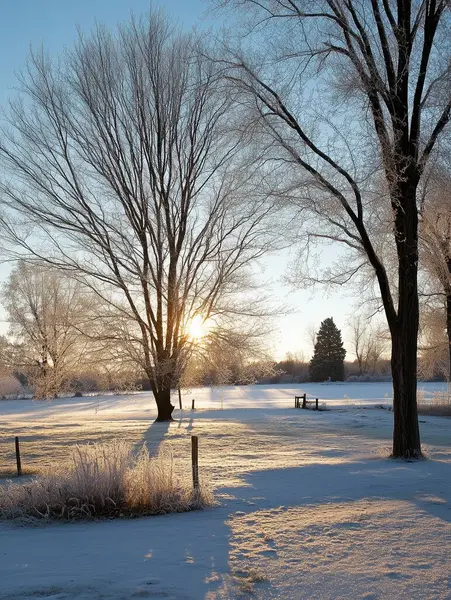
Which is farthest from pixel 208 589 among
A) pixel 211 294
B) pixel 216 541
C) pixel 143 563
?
pixel 211 294

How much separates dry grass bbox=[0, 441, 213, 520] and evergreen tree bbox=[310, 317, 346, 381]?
61.4m

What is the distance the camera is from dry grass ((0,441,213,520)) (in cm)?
640

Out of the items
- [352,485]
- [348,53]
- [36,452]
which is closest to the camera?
[352,485]

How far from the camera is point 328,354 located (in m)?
67.5

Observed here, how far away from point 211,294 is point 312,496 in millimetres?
13773

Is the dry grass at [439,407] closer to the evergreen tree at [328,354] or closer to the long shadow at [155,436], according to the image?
the long shadow at [155,436]

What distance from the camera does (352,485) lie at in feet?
26.2

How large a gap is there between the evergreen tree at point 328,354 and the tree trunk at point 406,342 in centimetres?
5662

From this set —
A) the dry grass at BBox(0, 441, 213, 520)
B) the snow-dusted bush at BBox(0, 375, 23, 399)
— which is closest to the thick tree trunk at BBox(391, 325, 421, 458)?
the dry grass at BBox(0, 441, 213, 520)

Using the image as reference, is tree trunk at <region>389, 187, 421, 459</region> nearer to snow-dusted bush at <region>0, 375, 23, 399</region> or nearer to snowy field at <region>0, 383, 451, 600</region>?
snowy field at <region>0, 383, 451, 600</region>

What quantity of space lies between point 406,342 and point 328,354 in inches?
2273

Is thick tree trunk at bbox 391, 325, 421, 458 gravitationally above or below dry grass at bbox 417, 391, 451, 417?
above

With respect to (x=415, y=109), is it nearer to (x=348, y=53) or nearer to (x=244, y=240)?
(x=348, y=53)

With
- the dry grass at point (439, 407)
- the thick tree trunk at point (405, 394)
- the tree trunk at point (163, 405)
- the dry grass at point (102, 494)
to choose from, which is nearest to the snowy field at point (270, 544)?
the dry grass at point (102, 494)
